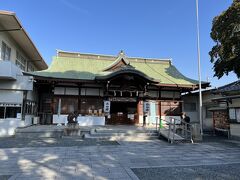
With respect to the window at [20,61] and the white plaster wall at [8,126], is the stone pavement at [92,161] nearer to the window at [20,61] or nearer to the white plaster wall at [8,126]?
the white plaster wall at [8,126]

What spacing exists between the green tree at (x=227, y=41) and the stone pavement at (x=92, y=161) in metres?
9.99

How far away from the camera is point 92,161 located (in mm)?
7102

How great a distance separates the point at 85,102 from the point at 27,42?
6.65 meters

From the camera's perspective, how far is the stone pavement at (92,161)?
18.8 ft

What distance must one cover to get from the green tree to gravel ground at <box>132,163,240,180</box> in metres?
12.3

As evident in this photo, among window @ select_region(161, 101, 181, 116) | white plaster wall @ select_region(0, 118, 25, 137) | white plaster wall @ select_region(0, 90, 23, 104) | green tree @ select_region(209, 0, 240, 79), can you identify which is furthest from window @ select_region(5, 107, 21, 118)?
green tree @ select_region(209, 0, 240, 79)

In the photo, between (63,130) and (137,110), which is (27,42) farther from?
(137,110)

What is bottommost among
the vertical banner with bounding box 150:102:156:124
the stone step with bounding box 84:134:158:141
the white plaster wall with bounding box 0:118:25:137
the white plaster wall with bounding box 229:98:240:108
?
the stone step with bounding box 84:134:158:141

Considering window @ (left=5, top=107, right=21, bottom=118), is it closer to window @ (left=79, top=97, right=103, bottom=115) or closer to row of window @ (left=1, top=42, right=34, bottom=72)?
row of window @ (left=1, top=42, right=34, bottom=72)

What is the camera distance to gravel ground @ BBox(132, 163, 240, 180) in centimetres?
560

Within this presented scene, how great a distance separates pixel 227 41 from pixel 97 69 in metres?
11.4

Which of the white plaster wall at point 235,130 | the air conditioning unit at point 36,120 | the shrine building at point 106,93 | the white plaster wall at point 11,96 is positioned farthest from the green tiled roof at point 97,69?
the white plaster wall at point 235,130

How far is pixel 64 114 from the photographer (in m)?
16.9

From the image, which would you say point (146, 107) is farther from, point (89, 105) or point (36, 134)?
point (36, 134)
